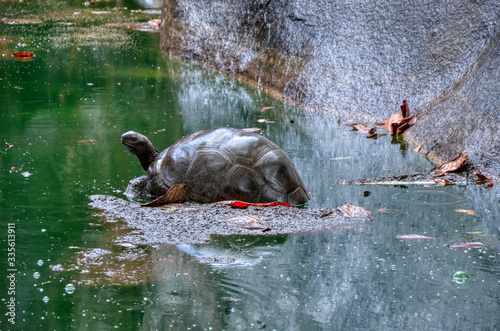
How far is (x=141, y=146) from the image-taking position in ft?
16.8

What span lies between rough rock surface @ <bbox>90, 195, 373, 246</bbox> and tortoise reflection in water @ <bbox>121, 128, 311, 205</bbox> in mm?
115

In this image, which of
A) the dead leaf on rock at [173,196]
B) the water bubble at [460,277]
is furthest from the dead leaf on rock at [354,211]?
the dead leaf on rock at [173,196]

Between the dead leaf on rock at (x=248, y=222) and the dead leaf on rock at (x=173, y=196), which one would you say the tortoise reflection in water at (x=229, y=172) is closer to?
the dead leaf on rock at (x=173, y=196)

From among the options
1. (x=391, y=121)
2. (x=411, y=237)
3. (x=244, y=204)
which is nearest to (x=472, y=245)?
(x=411, y=237)

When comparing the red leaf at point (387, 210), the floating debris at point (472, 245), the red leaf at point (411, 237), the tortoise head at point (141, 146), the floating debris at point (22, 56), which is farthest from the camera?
the floating debris at point (22, 56)

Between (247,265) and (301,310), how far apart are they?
571 millimetres

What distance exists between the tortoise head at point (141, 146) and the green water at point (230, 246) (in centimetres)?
21

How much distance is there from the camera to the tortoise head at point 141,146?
5.09 metres

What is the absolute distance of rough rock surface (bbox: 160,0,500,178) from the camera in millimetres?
6227

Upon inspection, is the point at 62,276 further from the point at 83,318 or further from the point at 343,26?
the point at 343,26

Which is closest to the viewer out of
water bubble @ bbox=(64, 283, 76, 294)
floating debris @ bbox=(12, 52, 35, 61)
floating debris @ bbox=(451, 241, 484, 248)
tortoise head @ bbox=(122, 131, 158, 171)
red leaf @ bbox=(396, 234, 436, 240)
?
water bubble @ bbox=(64, 283, 76, 294)

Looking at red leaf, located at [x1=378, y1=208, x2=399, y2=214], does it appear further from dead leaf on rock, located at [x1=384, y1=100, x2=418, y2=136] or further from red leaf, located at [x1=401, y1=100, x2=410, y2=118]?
red leaf, located at [x1=401, y1=100, x2=410, y2=118]

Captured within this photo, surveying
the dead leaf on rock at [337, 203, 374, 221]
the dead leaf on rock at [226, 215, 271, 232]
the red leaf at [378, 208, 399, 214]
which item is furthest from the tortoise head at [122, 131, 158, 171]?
the red leaf at [378, 208, 399, 214]

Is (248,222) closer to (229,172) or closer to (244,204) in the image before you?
(244,204)
